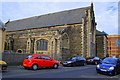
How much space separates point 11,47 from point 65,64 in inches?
980

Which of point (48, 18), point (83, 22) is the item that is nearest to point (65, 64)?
point (83, 22)

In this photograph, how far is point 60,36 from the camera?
36.8 meters

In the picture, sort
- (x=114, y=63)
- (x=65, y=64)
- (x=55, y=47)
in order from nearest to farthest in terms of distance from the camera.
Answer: (x=114, y=63) < (x=65, y=64) < (x=55, y=47)

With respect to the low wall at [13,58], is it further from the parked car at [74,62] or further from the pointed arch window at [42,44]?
the pointed arch window at [42,44]

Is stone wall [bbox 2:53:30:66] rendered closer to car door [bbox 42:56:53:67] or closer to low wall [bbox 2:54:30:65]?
low wall [bbox 2:54:30:65]

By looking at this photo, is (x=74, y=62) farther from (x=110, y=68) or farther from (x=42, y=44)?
(x=42, y=44)

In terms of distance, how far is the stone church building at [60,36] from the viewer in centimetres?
3766

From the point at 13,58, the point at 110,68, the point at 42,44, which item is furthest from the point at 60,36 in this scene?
the point at 110,68

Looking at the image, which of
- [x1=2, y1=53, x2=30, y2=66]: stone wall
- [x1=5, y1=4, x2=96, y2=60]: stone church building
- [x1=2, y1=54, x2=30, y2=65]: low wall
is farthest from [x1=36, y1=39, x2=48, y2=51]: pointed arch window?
[x1=2, y1=54, x2=30, y2=65]: low wall

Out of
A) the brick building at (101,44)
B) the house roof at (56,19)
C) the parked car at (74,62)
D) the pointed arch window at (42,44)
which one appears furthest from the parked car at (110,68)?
the brick building at (101,44)

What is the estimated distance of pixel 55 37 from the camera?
3712cm

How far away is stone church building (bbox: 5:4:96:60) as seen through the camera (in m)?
37.7

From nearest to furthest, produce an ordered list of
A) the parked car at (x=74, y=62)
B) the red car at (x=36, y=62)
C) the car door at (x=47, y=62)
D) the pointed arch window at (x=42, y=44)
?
the red car at (x=36, y=62)
the car door at (x=47, y=62)
the parked car at (x=74, y=62)
the pointed arch window at (x=42, y=44)

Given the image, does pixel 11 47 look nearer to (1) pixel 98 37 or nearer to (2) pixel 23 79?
(1) pixel 98 37
